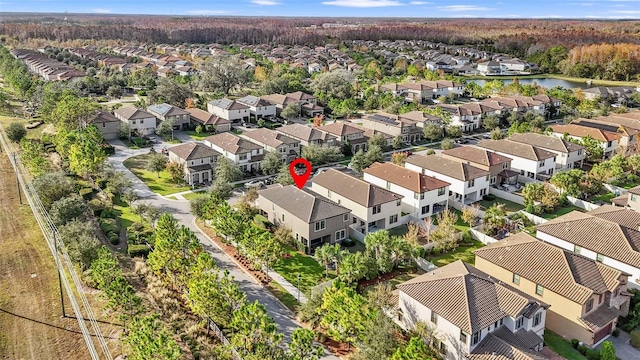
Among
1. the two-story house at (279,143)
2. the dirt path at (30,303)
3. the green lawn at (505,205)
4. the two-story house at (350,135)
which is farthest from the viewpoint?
the two-story house at (350,135)

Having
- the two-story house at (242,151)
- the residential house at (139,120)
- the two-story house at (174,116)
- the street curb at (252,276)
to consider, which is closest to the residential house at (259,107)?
the two-story house at (174,116)

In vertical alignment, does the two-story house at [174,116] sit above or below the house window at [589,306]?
above

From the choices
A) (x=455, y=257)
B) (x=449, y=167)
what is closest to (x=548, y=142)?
(x=449, y=167)

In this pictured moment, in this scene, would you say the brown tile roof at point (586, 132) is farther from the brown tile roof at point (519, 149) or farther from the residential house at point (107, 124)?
the residential house at point (107, 124)

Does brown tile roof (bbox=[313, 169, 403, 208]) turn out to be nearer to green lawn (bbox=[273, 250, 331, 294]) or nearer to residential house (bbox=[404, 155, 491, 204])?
green lawn (bbox=[273, 250, 331, 294])

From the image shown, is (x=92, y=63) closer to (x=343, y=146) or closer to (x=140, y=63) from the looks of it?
(x=140, y=63)

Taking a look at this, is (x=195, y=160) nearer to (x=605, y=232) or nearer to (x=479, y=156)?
(x=479, y=156)

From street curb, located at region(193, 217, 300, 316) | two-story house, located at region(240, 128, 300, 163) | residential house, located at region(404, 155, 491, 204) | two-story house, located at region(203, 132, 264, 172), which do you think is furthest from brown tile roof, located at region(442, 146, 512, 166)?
street curb, located at region(193, 217, 300, 316)
